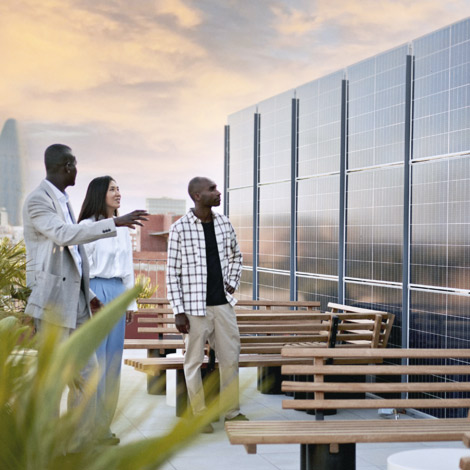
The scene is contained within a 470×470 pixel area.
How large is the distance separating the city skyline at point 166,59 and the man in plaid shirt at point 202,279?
622 cm

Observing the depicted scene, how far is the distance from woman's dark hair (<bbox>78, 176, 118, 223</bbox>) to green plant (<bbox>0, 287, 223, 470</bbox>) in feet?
15.8

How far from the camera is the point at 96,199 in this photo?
562 cm

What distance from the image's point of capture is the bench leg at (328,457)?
425cm

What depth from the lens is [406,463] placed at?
3.43m

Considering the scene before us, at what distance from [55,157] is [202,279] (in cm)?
201

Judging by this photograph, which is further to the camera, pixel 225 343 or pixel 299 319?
pixel 299 319

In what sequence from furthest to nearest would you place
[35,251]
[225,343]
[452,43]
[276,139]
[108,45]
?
[108,45] → [276,139] → [452,43] → [225,343] → [35,251]

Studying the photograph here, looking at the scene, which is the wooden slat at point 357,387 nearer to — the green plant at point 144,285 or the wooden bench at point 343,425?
the wooden bench at point 343,425

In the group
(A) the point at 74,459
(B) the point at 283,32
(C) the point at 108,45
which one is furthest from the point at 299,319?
(C) the point at 108,45

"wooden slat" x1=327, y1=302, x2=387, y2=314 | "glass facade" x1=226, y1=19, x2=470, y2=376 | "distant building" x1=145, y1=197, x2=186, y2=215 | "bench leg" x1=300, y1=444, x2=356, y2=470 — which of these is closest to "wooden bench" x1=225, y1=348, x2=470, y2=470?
"bench leg" x1=300, y1=444, x2=356, y2=470

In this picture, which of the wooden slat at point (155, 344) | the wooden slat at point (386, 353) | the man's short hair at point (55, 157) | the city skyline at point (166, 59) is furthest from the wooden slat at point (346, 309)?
the city skyline at point (166, 59)

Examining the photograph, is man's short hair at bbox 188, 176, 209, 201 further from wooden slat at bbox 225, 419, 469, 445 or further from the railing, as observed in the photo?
the railing

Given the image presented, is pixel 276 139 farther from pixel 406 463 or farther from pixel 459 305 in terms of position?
pixel 406 463

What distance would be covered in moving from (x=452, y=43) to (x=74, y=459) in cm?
647
